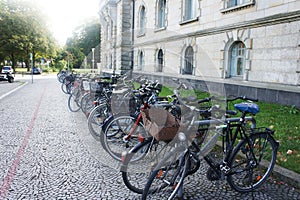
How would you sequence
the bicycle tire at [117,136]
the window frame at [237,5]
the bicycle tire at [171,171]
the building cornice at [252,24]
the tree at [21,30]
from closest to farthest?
the bicycle tire at [171,171] < the bicycle tire at [117,136] < the building cornice at [252,24] < the window frame at [237,5] < the tree at [21,30]

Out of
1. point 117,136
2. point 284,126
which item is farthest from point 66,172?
point 284,126

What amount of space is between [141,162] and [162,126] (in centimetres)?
124

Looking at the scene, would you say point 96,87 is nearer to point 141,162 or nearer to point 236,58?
A: point 141,162

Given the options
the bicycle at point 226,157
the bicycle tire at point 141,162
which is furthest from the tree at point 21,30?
the bicycle at point 226,157

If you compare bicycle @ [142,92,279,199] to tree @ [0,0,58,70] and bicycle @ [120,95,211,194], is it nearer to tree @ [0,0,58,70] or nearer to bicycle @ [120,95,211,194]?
bicycle @ [120,95,211,194]

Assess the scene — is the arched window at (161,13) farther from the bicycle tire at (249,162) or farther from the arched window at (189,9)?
the bicycle tire at (249,162)

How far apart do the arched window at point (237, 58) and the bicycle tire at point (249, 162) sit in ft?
27.8

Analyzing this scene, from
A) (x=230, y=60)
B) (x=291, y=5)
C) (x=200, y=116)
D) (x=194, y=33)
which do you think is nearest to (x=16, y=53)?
(x=194, y=33)

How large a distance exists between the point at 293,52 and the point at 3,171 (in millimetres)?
8640

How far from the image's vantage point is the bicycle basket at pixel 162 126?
3016 mm

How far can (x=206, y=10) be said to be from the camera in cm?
1335

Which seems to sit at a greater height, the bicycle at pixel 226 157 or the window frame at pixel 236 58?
the window frame at pixel 236 58

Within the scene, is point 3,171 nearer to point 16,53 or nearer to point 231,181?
point 231,181

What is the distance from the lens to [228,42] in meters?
12.1
